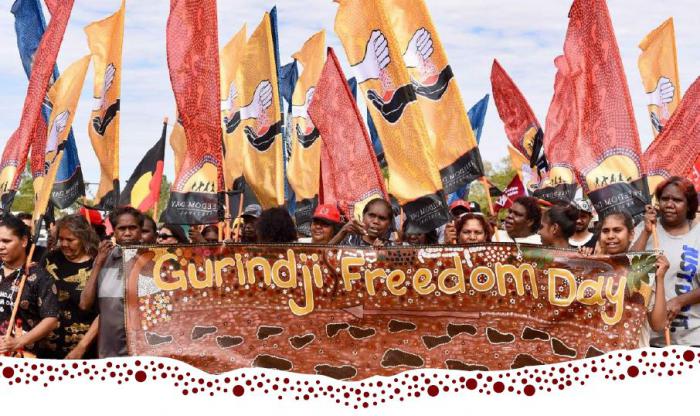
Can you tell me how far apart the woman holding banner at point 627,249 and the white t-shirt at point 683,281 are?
10.7 inches

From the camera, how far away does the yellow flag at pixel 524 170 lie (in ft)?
48.5

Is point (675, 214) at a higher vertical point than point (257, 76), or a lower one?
lower

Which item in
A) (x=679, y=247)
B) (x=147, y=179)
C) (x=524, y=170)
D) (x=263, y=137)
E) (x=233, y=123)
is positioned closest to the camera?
(x=679, y=247)

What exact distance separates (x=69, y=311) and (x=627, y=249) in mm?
3370

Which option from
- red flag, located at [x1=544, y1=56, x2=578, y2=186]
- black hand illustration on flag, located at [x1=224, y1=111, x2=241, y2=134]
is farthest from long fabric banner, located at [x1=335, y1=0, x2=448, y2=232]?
black hand illustration on flag, located at [x1=224, y1=111, x2=241, y2=134]

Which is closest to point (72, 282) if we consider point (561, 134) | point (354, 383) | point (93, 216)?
point (354, 383)

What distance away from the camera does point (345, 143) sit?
8.75 meters

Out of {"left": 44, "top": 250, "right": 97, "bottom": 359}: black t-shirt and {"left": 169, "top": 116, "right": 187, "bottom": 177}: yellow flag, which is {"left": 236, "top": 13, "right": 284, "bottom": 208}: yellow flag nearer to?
{"left": 169, "top": 116, "right": 187, "bottom": 177}: yellow flag

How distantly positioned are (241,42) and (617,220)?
891cm

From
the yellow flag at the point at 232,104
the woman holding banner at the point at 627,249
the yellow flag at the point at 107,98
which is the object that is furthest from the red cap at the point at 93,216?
the woman holding banner at the point at 627,249

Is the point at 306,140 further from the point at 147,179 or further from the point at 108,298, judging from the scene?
the point at 108,298

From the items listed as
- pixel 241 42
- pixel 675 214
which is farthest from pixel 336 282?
pixel 241 42

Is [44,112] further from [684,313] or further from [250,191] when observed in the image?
[684,313]

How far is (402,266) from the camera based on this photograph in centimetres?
550
